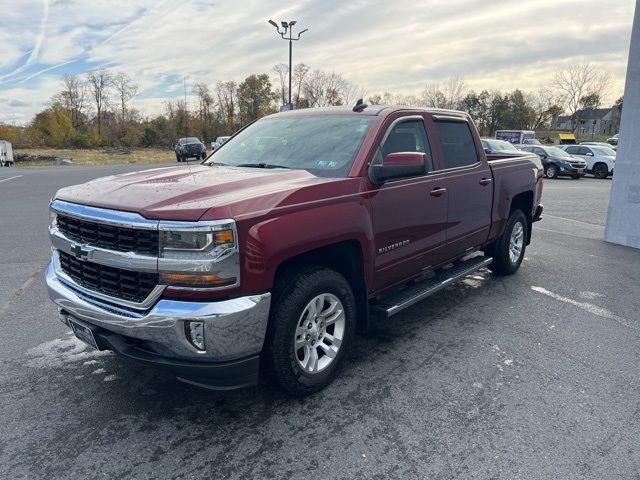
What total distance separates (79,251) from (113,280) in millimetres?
325

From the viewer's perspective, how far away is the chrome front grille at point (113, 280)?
107 inches

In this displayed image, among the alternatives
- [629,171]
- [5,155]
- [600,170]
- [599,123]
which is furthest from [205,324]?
[599,123]

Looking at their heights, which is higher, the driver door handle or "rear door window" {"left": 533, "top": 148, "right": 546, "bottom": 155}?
the driver door handle

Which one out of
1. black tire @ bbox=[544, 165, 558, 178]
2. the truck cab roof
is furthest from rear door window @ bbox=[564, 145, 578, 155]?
the truck cab roof

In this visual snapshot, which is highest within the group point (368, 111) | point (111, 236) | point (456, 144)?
point (368, 111)

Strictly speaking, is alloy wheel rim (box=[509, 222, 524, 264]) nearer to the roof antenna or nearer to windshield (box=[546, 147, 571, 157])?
the roof antenna

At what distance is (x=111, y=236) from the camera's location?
2.80 metres

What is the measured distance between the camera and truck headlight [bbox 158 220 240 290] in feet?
8.44

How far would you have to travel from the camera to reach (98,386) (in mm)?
3436

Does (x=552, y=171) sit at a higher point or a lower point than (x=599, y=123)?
lower

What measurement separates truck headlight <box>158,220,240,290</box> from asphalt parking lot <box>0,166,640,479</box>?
1.00 meters

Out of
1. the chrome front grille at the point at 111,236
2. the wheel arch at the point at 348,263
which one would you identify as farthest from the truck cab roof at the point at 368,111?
the chrome front grille at the point at 111,236

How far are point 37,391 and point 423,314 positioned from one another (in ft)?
11.2

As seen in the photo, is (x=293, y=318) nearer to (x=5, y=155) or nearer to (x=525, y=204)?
(x=525, y=204)
